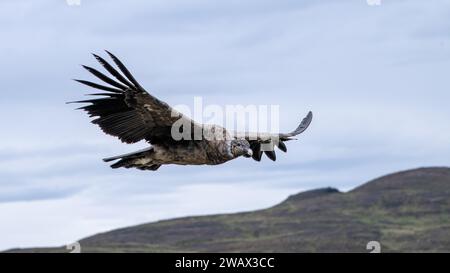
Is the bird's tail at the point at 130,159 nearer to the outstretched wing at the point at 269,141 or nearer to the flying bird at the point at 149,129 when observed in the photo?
the flying bird at the point at 149,129

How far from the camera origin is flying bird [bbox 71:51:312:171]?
26531mm

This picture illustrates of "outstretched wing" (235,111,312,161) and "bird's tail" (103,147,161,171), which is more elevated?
"outstretched wing" (235,111,312,161)

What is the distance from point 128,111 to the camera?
27031 mm

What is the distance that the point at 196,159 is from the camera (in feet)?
90.6

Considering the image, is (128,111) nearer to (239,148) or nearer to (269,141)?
(239,148)

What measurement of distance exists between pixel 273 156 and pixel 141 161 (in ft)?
22.5

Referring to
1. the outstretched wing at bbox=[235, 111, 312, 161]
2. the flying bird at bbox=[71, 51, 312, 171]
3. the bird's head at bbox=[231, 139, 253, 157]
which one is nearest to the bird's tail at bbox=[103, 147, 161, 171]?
the flying bird at bbox=[71, 51, 312, 171]

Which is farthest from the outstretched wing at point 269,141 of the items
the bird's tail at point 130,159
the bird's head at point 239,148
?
the bird's tail at point 130,159

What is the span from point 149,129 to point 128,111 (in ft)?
2.62

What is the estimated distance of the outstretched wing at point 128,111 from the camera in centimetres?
2644

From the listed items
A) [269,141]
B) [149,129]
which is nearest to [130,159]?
[149,129]

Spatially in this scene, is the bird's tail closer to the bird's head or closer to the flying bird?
the flying bird
